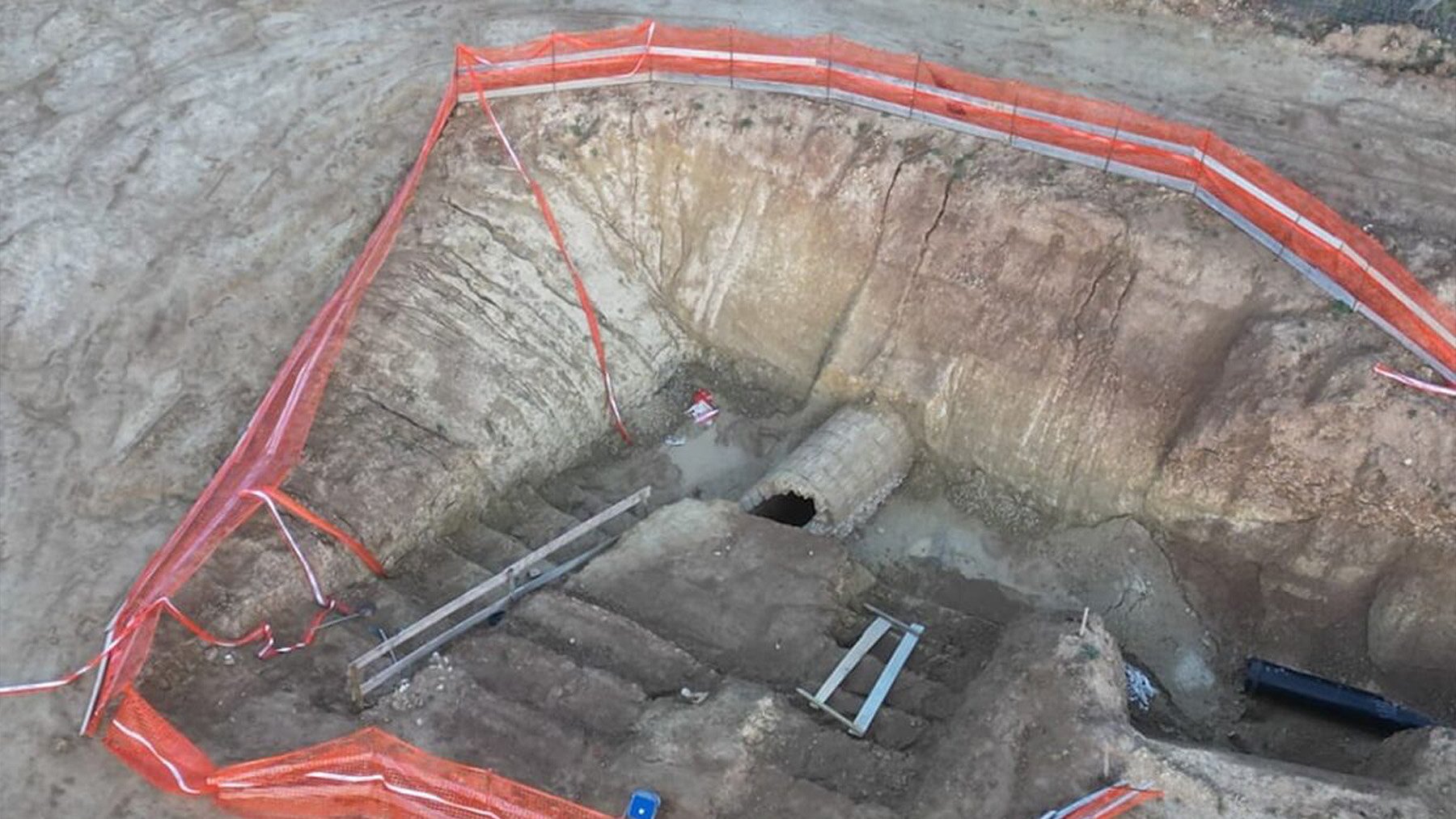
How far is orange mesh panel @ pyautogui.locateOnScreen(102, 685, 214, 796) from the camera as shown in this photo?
8.82 meters

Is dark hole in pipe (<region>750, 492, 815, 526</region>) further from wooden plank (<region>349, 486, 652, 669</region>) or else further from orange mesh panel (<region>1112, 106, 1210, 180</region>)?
orange mesh panel (<region>1112, 106, 1210, 180</region>)

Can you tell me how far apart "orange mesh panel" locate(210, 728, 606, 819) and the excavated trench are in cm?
42

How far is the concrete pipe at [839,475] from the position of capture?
12.6 m

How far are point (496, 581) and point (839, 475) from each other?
4.10m

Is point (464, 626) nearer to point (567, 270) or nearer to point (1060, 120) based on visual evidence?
point (567, 270)

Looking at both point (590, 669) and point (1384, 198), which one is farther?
point (1384, 198)

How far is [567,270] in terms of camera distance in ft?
44.8

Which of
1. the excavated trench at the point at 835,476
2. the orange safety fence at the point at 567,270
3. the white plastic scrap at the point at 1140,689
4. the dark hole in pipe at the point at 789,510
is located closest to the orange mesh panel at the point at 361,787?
the orange safety fence at the point at 567,270

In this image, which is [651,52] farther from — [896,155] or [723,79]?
[896,155]

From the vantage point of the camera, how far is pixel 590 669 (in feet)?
32.6

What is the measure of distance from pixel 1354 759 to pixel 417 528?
31.5 feet

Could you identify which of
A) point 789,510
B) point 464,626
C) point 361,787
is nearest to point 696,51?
point 789,510

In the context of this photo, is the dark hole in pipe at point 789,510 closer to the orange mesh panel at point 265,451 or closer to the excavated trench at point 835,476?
the excavated trench at point 835,476

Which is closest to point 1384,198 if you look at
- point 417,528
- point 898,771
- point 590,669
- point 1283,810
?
point 1283,810
